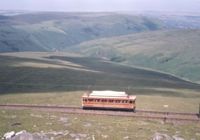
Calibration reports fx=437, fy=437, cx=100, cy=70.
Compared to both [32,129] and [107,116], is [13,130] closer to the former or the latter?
[32,129]

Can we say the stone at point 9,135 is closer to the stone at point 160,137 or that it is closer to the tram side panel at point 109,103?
the tram side panel at point 109,103

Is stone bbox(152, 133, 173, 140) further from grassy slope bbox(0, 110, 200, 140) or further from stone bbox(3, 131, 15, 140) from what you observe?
stone bbox(3, 131, 15, 140)

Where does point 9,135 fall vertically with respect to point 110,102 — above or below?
below

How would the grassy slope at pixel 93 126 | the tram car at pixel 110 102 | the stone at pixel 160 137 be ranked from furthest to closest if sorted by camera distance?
the tram car at pixel 110 102 → the grassy slope at pixel 93 126 → the stone at pixel 160 137

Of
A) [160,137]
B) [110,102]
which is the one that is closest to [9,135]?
[160,137]

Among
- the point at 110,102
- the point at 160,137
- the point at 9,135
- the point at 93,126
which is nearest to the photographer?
the point at 160,137

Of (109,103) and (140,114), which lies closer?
(140,114)

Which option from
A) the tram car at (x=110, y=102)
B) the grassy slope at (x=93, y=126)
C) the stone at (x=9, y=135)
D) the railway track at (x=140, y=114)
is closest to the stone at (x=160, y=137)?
the grassy slope at (x=93, y=126)

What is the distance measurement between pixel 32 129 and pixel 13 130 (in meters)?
2.99

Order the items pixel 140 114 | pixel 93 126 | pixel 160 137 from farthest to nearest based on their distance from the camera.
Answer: pixel 140 114 → pixel 93 126 → pixel 160 137

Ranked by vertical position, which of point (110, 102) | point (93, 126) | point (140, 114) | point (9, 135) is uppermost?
point (110, 102)

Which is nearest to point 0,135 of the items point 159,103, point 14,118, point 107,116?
point 14,118

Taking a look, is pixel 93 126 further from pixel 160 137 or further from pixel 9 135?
pixel 9 135

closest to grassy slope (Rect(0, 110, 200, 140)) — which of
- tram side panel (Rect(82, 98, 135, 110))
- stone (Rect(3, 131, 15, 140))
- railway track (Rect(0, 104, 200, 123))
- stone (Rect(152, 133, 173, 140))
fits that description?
stone (Rect(152, 133, 173, 140))
